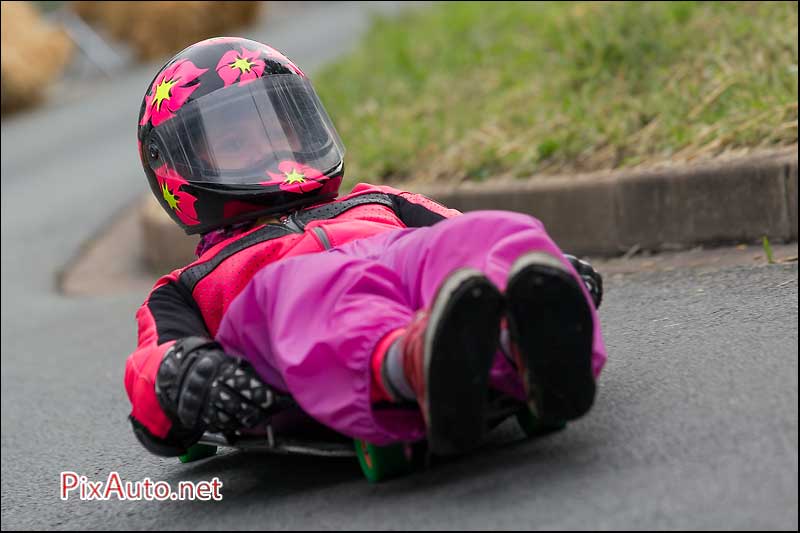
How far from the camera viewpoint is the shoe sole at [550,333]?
7.06ft

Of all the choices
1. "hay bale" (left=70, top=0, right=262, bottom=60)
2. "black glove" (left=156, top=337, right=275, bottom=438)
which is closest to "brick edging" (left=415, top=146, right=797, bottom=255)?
"black glove" (left=156, top=337, right=275, bottom=438)

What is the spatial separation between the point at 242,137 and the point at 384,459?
999mm

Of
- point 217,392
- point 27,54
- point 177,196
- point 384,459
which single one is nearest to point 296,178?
point 177,196

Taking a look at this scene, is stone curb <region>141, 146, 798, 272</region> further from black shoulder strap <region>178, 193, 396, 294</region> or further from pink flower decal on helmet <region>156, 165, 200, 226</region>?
pink flower decal on helmet <region>156, 165, 200, 226</region>

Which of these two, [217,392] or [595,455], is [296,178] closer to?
[217,392]

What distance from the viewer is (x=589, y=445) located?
250cm

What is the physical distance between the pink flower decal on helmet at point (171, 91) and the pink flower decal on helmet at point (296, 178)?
1.09 feet

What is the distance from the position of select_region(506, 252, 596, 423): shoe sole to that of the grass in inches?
108

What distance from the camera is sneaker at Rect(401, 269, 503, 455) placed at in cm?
211

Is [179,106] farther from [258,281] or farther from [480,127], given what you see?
[480,127]

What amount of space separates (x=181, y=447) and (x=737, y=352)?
4.36 feet

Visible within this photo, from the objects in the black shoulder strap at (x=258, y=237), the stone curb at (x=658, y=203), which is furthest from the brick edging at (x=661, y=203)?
the black shoulder strap at (x=258, y=237)

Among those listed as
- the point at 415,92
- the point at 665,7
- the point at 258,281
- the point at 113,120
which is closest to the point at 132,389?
the point at 258,281

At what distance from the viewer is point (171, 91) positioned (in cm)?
322
